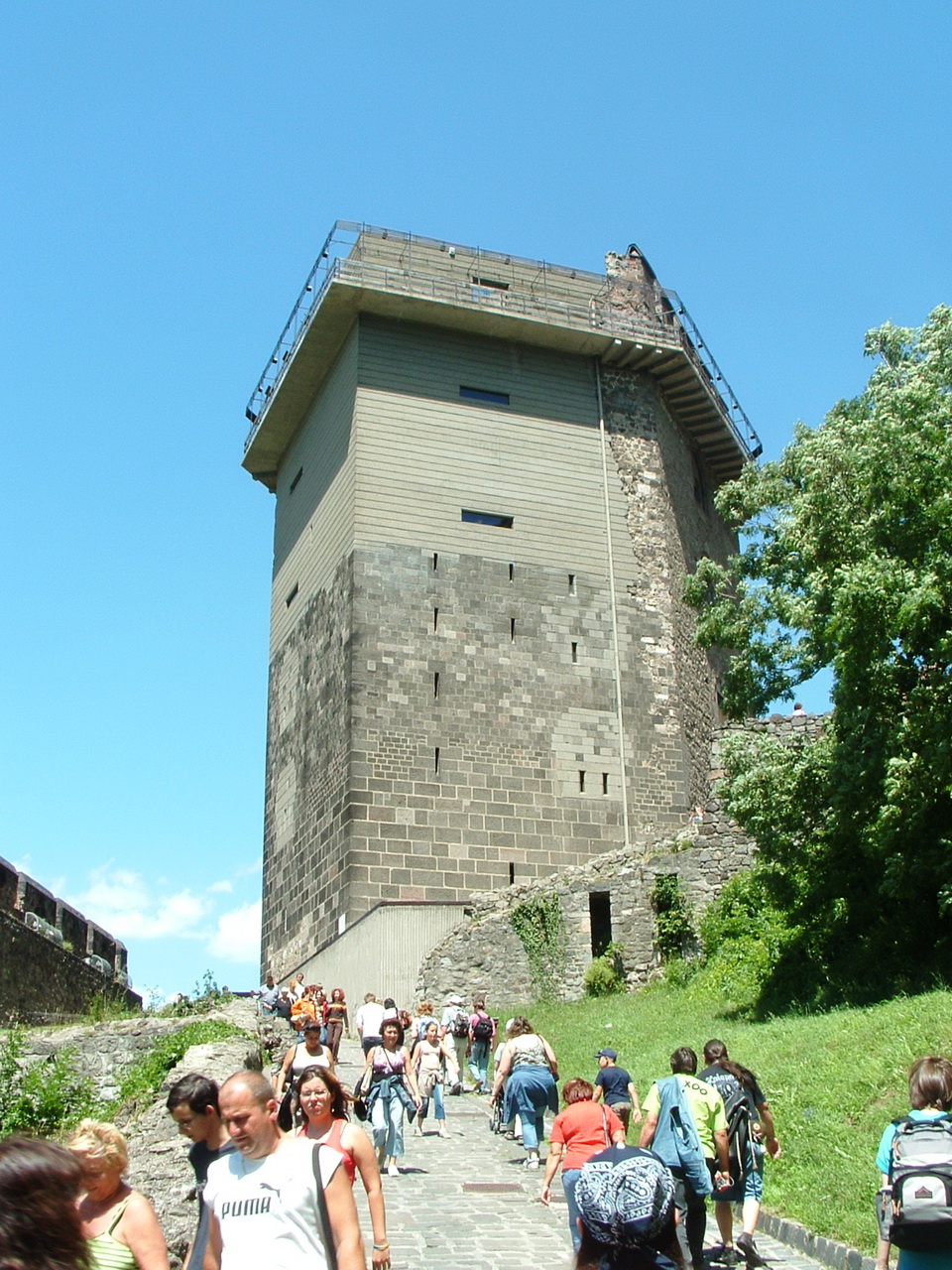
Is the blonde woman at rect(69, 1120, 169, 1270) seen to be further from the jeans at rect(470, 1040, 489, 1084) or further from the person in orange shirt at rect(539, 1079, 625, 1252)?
the jeans at rect(470, 1040, 489, 1084)

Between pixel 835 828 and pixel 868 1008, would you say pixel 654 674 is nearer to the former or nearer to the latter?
pixel 835 828

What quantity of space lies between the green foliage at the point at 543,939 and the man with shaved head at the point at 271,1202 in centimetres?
1761

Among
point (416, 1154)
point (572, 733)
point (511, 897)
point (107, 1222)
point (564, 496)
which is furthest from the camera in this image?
point (564, 496)

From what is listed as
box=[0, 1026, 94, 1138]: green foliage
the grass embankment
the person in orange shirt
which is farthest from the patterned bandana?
box=[0, 1026, 94, 1138]: green foliage

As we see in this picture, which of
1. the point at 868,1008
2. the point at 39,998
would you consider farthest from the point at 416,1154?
the point at 39,998

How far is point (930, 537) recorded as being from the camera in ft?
50.1

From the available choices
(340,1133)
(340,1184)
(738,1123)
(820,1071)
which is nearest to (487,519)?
(820,1071)

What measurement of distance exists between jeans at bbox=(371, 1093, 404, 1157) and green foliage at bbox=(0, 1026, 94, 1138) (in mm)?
3577

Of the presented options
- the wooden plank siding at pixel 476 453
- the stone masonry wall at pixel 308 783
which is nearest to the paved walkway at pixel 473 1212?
the stone masonry wall at pixel 308 783

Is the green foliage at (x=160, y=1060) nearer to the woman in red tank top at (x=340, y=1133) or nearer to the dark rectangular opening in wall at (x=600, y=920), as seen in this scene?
the woman in red tank top at (x=340, y=1133)

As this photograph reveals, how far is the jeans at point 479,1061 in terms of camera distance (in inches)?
651

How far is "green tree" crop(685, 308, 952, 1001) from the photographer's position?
47.9 feet

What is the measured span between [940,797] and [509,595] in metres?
15.8

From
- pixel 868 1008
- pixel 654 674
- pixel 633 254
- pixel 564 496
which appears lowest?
pixel 868 1008
